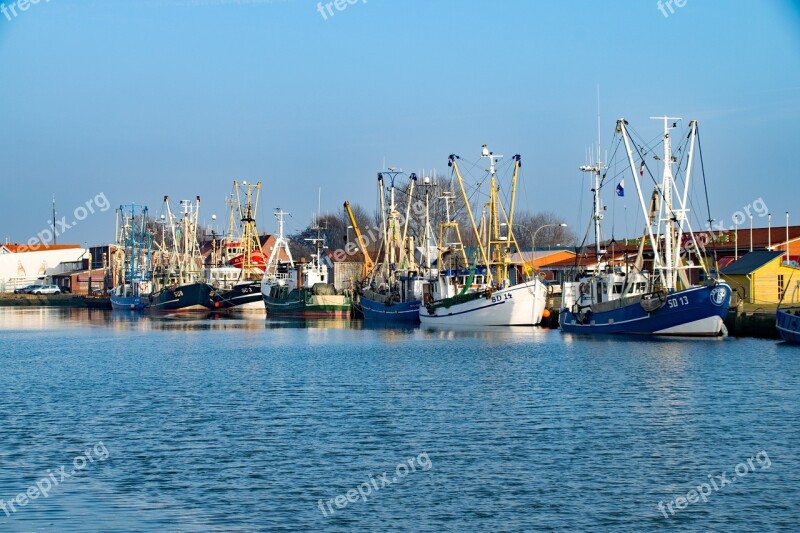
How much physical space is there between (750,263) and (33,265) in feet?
470

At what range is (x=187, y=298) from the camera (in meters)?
120

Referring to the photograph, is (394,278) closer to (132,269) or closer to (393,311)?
(393,311)

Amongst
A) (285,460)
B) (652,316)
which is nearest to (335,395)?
(285,460)

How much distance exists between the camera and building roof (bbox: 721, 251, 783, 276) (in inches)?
2776

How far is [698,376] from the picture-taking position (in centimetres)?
4050

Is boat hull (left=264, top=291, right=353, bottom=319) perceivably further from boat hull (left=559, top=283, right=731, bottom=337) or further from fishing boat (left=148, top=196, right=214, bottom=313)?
boat hull (left=559, top=283, right=731, bottom=337)

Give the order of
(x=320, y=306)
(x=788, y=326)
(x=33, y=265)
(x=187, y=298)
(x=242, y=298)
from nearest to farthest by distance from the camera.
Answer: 1. (x=788, y=326)
2. (x=320, y=306)
3. (x=242, y=298)
4. (x=187, y=298)
5. (x=33, y=265)

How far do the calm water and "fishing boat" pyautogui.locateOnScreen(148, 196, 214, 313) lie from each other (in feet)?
226

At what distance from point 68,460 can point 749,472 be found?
576 inches

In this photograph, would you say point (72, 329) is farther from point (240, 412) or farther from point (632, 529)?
point (632, 529)

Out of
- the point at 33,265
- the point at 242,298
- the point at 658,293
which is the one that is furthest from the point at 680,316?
the point at 33,265

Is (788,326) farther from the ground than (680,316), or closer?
closer

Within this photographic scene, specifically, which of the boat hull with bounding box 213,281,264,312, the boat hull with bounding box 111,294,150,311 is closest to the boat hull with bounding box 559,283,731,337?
the boat hull with bounding box 213,281,264,312

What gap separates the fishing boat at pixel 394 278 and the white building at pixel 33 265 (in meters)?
101
